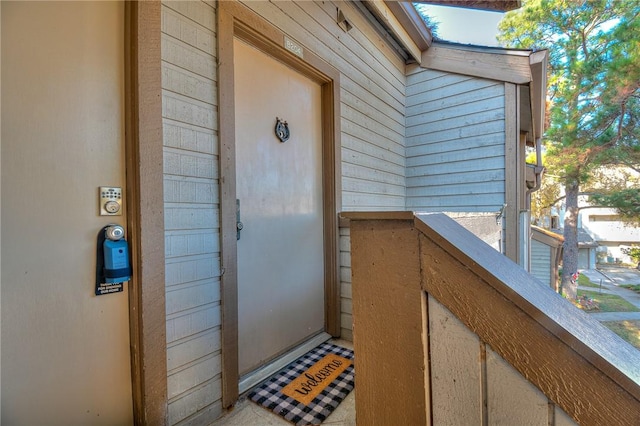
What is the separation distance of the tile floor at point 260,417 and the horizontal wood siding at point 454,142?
94.5 inches

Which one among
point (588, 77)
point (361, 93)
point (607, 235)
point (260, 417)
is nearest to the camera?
point (260, 417)

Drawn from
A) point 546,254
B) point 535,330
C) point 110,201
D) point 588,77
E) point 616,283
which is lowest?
point 616,283

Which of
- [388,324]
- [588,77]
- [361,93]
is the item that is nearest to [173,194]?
[388,324]

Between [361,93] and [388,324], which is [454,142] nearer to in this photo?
[361,93]

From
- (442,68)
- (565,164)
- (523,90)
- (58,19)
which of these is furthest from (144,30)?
(565,164)

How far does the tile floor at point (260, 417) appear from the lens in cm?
132

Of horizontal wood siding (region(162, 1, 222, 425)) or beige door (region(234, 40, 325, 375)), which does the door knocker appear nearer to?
beige door (region(234, 40, 325, 375))

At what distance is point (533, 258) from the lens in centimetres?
787

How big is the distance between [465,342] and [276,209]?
143 cm

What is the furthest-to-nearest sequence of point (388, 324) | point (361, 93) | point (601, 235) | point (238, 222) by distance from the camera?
point (601, 235) → point (361, 93) → point (238, 222) → point (388, 324)

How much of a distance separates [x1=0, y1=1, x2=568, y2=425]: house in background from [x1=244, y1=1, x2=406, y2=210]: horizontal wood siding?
0.07 ft

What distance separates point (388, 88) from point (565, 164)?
23.3 feet

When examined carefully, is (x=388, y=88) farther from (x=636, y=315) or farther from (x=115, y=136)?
(x=636, y=315)

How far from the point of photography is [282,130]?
5.98ft
